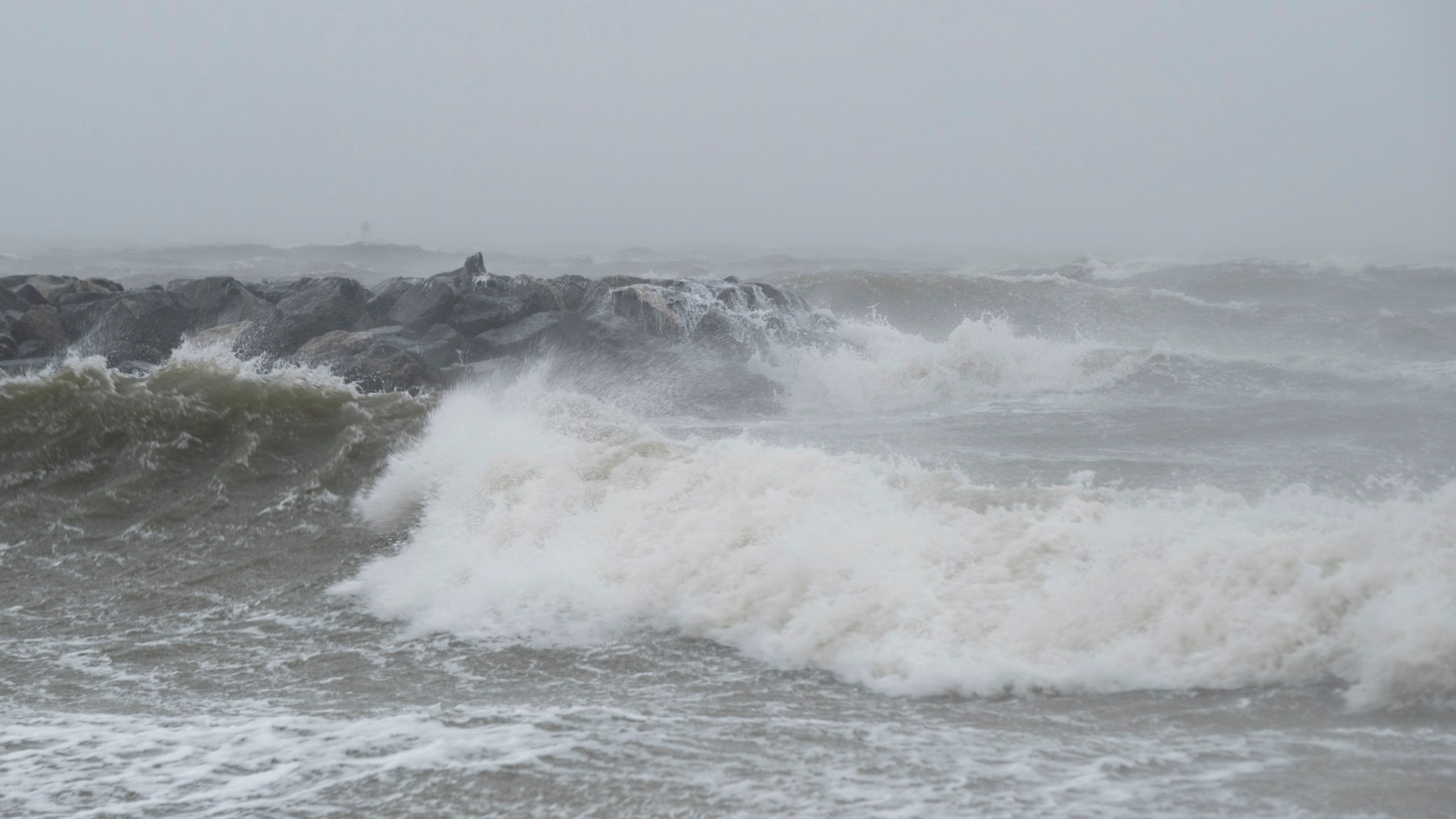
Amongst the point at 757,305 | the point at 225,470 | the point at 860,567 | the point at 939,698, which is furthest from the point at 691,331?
the point at 939,698

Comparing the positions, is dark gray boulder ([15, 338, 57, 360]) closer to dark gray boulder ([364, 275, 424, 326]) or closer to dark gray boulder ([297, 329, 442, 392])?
dark gray boulder ([297, 329, 442, 392])

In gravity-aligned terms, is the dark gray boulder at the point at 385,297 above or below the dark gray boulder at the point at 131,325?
above

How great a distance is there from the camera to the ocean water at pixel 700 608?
340 centimetres

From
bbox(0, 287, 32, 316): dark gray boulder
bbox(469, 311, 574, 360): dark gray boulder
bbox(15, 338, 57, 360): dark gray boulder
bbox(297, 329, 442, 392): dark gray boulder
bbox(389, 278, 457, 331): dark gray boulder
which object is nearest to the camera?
bbox(297, 329, 442, 392): dark gray boulder

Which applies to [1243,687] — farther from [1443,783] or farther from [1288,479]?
[1288,479]

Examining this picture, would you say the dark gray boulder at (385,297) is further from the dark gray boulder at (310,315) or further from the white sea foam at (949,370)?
the white sea foam at (949,370)

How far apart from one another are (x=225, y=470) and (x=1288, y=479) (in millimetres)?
7392

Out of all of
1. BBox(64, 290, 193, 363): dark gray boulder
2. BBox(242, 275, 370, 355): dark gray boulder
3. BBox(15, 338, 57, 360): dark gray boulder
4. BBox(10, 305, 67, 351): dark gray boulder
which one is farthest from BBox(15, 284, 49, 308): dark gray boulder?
BBox(242, 275, 370, 355): dark gray boulder

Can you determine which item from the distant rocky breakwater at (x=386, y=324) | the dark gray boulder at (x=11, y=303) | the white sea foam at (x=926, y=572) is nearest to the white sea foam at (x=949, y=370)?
the distant rocky breakwater at (x=386, y=324)

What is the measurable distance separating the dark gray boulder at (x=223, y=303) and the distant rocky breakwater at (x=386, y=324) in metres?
0.02

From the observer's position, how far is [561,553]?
19.5ft

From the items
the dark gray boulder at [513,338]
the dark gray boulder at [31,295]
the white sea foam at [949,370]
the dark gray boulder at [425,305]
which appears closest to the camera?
the white sea foam at [949,370]

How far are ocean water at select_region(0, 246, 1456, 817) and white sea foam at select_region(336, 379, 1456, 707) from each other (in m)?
0.02

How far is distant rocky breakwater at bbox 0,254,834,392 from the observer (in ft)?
37.5
